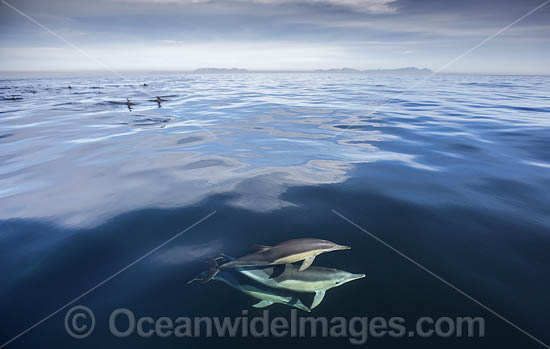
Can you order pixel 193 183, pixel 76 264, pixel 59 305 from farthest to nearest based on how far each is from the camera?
pixel 193 183 → pixel 76 264 → pixel 59 305

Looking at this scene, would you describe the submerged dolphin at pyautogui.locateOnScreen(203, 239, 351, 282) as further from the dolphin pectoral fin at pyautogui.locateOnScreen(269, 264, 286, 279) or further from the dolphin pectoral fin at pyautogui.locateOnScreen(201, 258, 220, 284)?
the dolphin pectoral fin at pyautogui.locateOnScreen(269, 264, 286, 279)

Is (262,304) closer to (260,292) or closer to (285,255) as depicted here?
(260,292)

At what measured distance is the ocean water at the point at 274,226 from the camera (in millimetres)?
3375

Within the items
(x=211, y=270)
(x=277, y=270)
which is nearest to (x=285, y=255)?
(x=277, y=270)

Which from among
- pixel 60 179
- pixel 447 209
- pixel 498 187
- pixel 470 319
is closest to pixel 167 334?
pixel 470 319

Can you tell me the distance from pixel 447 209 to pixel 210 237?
5389 mm

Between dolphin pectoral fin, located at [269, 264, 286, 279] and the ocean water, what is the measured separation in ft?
1.39

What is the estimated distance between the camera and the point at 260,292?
3.46 meters

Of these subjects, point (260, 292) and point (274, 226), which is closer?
point (260, 292)

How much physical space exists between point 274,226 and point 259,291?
1.81m

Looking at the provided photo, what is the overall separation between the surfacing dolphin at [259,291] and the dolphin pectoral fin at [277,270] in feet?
0.61

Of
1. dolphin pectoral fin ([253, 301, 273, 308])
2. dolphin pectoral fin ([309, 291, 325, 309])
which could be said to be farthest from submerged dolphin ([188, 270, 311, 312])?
dolphin pectoral fin ([309, 291, 325, 309])

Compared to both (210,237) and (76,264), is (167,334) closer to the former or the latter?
(210,237)

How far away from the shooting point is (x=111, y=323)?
3.29 meters
